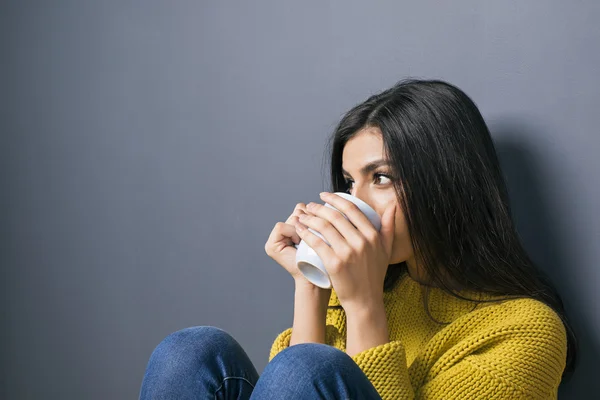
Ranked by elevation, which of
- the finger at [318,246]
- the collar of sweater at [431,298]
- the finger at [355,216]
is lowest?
the collar of sweater at [431,298]

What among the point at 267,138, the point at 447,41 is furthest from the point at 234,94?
the point at 447,41

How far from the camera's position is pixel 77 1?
1.64 metres

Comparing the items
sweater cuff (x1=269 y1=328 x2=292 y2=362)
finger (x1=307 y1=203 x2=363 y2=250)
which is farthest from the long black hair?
sweater cuff (x1=269 y1=328 x2=292 y2=362)

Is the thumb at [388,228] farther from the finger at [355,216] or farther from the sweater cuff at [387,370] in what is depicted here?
the sweater cuff at [387,370]

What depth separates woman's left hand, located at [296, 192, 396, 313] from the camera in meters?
0.95

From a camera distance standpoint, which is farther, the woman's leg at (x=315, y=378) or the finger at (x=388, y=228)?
the finger at (x=388, y=228)

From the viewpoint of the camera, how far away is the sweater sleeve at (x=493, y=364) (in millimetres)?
904

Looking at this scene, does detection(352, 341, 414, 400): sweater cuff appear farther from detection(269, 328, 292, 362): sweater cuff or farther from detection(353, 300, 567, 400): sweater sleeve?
detection(269, 328, 292, 362): sweater cuff

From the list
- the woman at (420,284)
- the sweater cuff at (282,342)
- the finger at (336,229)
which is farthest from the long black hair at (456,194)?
the sweater cuff at (282,342)

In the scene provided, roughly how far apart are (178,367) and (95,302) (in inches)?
29.7

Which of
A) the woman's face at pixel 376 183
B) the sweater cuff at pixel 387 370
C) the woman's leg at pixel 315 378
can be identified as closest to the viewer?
the woman's leg at pixel 315 378

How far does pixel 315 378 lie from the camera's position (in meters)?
0.83

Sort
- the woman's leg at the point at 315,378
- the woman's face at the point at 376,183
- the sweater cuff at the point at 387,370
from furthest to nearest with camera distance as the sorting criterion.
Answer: the woman's face at the point at 376,183, the sweater cuff at the point at 387,370, the woman's leg at the point at 315,378

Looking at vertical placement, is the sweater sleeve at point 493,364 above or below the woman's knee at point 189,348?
below
